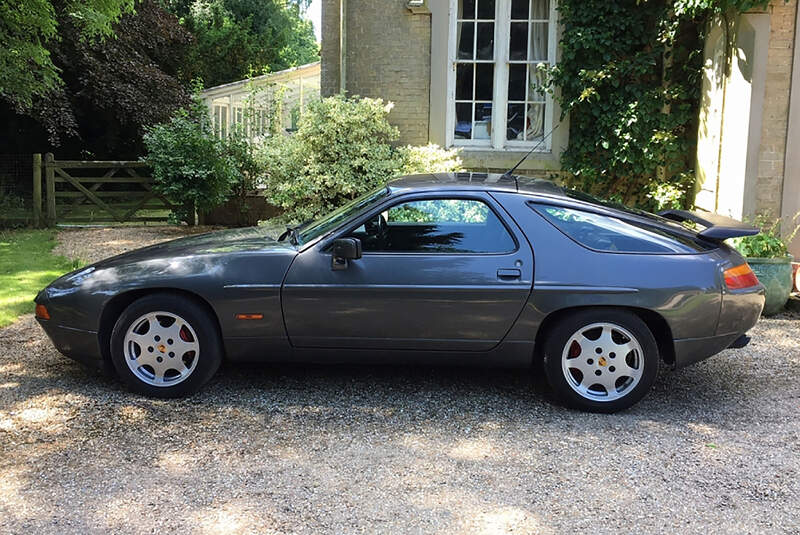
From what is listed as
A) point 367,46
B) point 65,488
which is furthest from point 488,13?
point 65,488

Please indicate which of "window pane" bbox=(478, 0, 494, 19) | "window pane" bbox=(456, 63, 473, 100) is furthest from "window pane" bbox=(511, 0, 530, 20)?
"window pane" bbox=(456, 63, 473, 100)

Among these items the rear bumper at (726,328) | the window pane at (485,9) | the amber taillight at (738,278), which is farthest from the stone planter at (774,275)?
the window pane at (485,9)

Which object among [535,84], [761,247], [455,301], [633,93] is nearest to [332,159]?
[535,84]

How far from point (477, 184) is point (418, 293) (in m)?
0.92

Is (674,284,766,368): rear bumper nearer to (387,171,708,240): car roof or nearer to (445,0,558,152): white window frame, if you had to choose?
(387,171,708,240): car roof

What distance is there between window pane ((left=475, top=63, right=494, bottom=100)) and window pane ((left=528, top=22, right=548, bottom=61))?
60cm

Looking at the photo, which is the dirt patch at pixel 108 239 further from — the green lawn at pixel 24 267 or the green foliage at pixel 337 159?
the green foliage at pixel 337 159

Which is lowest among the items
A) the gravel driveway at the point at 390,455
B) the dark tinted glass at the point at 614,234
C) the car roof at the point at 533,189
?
the gravel driveway at the point at 390,455

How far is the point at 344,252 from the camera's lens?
498 centimetres

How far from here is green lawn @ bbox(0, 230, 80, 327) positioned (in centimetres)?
801

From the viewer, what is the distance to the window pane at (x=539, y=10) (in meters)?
11.1

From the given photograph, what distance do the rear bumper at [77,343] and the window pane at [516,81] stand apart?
774cm

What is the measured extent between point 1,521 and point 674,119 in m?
9.01

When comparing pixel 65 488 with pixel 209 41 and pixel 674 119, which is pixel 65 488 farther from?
pixel 209 41
